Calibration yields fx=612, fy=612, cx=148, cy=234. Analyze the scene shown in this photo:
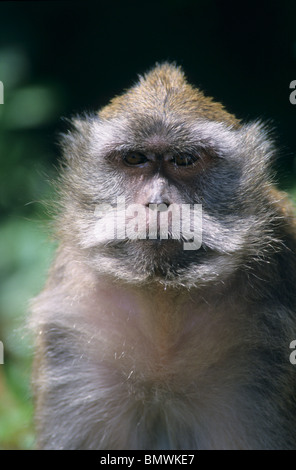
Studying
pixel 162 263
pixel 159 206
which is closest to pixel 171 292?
pixel 162 263

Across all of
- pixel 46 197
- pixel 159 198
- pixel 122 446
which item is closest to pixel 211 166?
pixel 159 198

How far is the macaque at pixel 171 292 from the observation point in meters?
3.03

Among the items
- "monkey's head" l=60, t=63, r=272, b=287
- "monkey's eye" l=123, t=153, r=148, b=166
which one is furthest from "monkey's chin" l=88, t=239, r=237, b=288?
"monkey's eye" l=123, t=153, r=148, b=166

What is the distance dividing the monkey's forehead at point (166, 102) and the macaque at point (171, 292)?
1 cm

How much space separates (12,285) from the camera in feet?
16.3

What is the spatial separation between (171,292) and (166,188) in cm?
53

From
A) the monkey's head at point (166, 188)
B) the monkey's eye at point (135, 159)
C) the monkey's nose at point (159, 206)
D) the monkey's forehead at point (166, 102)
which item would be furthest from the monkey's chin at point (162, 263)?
the monkey's forehead at point (166, 102)

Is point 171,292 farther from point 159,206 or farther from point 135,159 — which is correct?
point 135,159

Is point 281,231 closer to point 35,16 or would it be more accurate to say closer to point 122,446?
point 122,446

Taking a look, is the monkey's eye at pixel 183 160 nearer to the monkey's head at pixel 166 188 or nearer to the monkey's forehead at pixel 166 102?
the monkey's head at pixel 166 188

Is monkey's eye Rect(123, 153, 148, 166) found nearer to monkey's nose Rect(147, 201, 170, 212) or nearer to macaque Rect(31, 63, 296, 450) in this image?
macaque Rect(31, 63, 296, 450)

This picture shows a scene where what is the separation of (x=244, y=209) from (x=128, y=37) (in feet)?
9.41

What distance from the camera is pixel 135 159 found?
319cm

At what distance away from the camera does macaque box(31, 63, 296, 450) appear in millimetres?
3025
